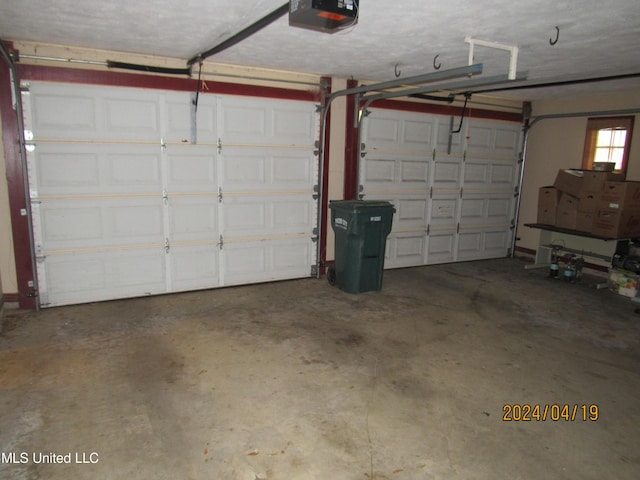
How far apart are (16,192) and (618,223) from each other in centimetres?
712

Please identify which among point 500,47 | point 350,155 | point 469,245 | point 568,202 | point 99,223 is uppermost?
point 500,47

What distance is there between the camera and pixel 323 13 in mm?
2416

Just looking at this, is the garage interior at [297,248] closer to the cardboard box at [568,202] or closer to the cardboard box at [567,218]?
the cardboard box at [567,218]

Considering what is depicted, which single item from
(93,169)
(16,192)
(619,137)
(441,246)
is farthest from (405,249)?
(16,192)

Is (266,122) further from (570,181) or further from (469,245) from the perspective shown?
(570,181)

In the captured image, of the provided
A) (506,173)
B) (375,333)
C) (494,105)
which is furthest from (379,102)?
(375,333)

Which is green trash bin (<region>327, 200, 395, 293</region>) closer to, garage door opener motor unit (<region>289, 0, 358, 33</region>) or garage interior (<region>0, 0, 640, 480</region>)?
garage interior (<region>0, 0, 640, 480</region>)

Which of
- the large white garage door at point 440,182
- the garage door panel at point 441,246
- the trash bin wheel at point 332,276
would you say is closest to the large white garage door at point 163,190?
the trash bin wheel at point 332,276

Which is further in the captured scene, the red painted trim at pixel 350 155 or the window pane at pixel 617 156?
the window pane at pixel 617 156

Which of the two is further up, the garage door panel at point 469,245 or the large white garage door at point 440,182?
the large white garage door at point 440,182

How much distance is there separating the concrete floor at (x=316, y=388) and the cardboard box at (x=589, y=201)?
1.51 metres

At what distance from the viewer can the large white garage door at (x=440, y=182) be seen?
249 inches

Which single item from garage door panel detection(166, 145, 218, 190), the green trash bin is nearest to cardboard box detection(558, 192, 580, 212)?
the green trash bin
